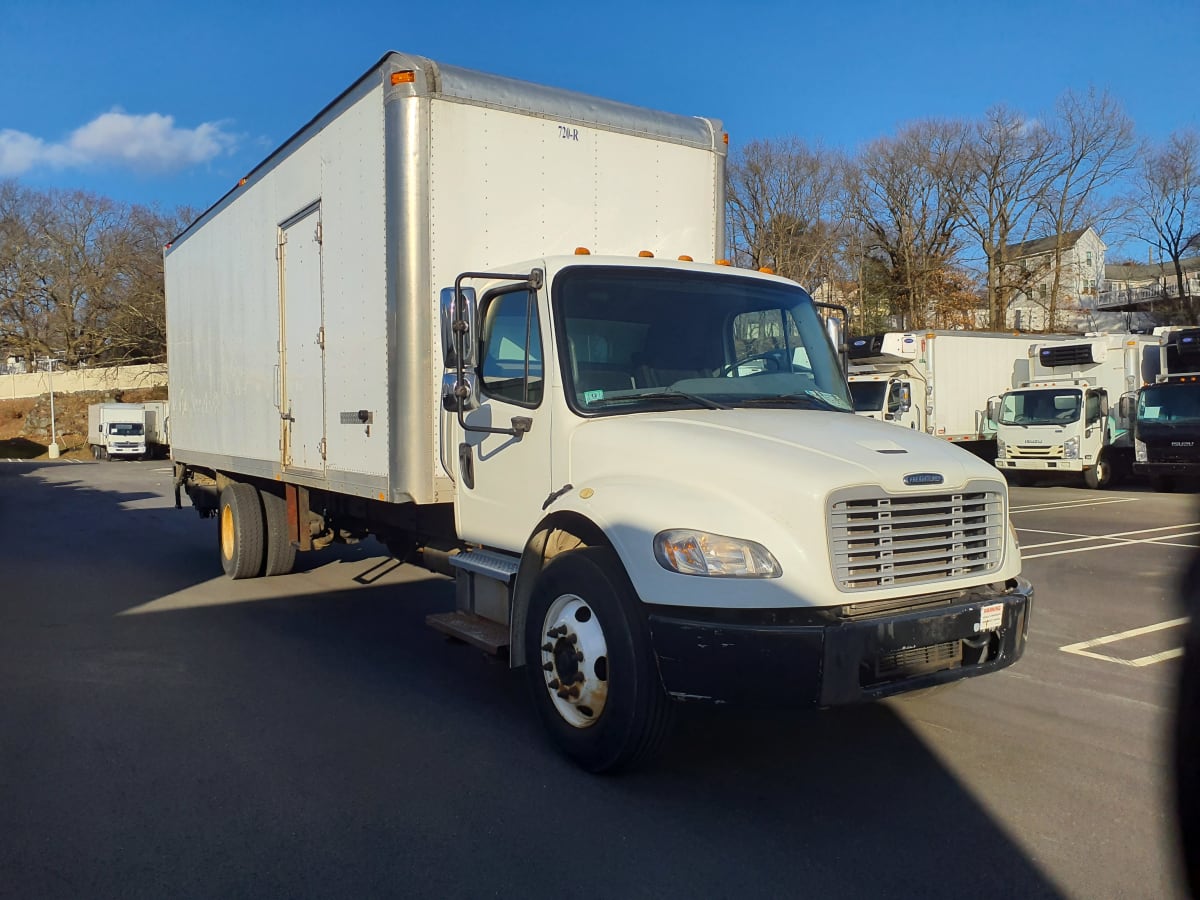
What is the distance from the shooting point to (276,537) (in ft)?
32.6

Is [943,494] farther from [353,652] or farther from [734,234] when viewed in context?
[734,234]

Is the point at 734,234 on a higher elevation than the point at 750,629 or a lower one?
higher

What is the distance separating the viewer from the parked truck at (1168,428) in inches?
769

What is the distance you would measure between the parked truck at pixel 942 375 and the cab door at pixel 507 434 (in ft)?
52.8

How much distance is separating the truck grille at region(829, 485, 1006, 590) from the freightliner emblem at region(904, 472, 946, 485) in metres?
0.06

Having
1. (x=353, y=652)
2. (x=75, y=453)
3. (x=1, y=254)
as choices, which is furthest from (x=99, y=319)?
(x=353, y=652)

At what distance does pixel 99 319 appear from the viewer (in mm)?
58156

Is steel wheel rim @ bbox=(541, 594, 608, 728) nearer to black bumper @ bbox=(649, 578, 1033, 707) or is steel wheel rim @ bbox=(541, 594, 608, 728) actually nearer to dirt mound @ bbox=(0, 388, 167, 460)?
black bumper @ bbox=(649, 578, 1033, 707)

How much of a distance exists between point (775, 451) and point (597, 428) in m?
0.95

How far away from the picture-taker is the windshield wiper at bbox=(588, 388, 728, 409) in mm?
4980

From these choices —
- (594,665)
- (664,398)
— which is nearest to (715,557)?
(594,665)

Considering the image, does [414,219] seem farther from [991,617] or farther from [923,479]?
[991,617]

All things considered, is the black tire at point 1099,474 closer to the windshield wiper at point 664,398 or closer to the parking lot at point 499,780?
the parking lot at point 499,780

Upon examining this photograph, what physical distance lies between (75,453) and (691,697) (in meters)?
52.8
